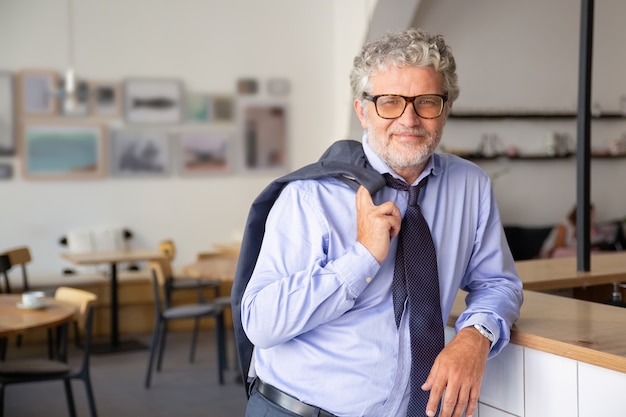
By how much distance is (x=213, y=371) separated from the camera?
6863 mm

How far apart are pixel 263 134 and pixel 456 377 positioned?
8.08m

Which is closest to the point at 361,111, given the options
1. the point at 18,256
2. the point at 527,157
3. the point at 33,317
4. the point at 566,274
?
the point at 566,274

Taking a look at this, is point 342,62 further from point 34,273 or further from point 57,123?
point 34,273

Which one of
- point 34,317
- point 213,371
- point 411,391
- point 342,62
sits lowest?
point 213,371

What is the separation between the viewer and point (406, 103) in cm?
186

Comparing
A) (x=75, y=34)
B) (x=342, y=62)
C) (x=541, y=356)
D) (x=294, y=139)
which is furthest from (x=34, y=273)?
(x=541, y=356)

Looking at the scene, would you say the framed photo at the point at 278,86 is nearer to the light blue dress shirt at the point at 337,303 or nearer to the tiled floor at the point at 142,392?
the tiled floor at the point at 142,392

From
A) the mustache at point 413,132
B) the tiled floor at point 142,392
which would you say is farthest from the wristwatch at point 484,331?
the tiled floor at point 142,392

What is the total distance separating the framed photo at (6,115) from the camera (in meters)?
8.77

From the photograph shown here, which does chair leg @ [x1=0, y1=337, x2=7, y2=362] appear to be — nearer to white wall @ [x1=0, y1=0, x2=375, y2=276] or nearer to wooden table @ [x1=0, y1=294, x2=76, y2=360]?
wooden table @ [x1=0, y1=294, x2=76, y2=360]

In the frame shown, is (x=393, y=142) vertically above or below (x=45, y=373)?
above

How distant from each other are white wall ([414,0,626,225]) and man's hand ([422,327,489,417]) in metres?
7.98

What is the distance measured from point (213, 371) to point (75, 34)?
13.5 feet

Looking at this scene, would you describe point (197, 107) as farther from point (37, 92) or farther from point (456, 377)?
point (456, 377)
